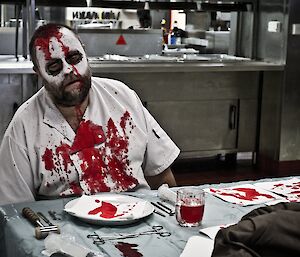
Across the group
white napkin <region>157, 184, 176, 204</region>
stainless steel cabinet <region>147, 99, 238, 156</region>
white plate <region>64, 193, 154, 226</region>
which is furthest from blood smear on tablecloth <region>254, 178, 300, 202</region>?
stainless steel cabinet <region>147, 99, 238, 156</region>

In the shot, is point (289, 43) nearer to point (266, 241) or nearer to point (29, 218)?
point (29, 218)

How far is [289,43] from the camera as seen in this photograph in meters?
5.39

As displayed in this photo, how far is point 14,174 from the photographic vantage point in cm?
213

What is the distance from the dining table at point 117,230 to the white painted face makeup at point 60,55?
0.66 meters

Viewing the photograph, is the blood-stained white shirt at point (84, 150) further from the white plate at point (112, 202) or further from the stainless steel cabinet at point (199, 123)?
the stainless steel cabinet at point (199, 123)

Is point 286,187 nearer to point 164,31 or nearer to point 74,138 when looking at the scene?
point 74,138

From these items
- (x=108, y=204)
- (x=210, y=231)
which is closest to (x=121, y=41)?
(x=108, y=204)

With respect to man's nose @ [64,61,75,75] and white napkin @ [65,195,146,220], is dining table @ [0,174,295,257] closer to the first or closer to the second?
white napkin @ [65,195,146,220]

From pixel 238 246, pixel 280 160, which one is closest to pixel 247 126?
pixel 280 160

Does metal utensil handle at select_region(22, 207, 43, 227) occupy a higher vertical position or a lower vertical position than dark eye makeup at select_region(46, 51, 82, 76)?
lower

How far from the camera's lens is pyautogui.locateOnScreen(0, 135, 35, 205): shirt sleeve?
211 cm

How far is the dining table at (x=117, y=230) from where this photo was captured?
1596mm

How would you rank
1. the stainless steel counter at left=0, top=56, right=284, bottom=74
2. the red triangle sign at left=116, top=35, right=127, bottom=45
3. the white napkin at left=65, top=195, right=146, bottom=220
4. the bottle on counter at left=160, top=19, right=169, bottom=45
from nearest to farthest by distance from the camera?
1. the white napkin at left=65, top=195, right=146, bottom=220
2. the stainless steel counter at left=0, top=56, right=284, bottom=74
3. the red triangle sign at left=116, top=35, right=127, bottom=45
4. the bottle on counter at left=160, top=19, right=169, bottom=45

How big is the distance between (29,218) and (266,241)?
888 millimetres
